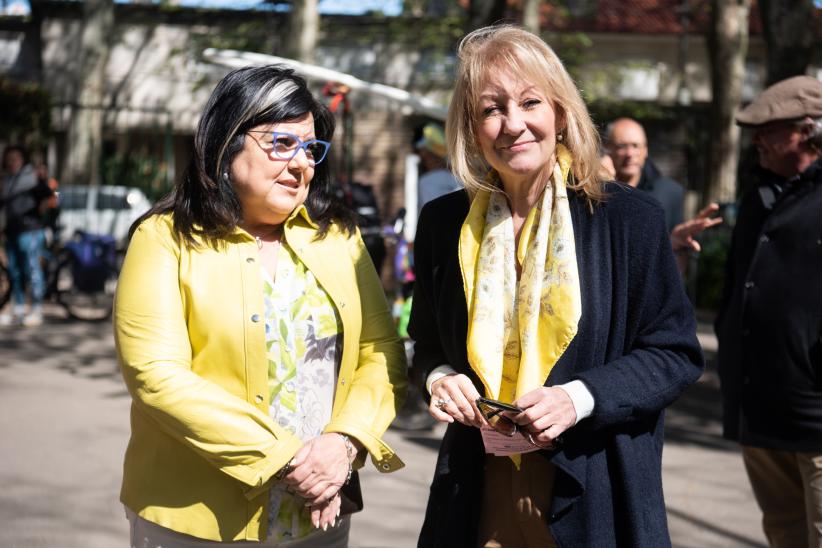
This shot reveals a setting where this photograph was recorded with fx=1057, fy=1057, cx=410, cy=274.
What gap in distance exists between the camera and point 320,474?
2561 mm

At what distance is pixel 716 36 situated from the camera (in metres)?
17.3

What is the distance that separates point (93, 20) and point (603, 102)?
10.9m

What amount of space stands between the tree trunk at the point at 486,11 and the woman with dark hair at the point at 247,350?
8.86 metres

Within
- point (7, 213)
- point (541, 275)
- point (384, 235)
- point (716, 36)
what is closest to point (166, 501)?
point (541, 275)

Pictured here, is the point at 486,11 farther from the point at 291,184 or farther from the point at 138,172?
the point at 138,172

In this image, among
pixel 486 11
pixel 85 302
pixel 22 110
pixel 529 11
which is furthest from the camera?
pixel 22 110

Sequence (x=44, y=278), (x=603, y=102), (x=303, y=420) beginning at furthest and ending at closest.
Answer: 1. (x=603, y=102)
2. (x=44, y=278)
3. (x=303, y=420)

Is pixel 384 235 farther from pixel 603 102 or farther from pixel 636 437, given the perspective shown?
pixel 603 102

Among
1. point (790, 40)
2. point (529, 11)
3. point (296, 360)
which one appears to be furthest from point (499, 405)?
point (529, 11)

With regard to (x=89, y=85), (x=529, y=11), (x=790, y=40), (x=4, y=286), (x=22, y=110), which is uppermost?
(x=529, y=11)

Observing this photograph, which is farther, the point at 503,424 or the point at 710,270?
the point at 710,270

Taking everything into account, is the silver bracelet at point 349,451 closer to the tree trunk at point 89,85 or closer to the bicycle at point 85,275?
the bicycle at point 85,275

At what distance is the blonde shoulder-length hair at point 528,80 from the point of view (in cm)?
251

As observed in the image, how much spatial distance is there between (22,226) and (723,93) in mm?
10950
